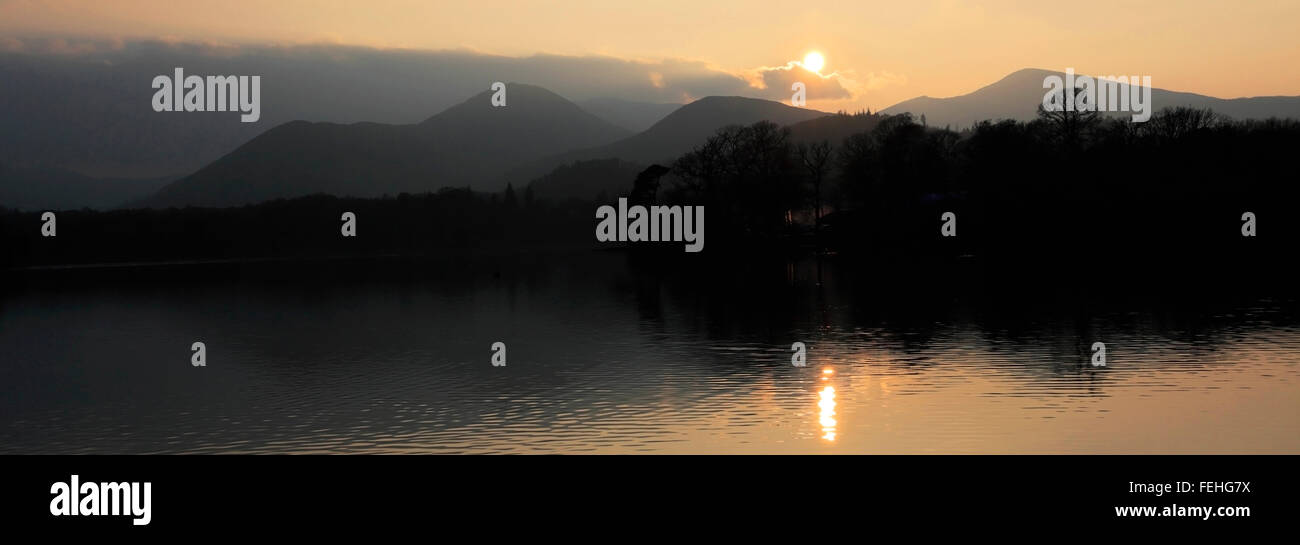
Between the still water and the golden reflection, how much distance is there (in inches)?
3.8

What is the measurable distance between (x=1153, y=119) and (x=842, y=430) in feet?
505

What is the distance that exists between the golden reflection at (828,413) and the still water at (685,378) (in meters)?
0.10

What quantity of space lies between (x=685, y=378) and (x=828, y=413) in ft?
25.6

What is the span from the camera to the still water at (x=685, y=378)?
25.9m

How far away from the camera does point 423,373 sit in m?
39.0

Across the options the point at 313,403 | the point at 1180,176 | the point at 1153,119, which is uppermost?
the point at 1153,119

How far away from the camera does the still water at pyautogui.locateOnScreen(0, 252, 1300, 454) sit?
25.9 meters

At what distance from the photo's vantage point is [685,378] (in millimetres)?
35438

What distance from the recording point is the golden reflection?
2586 cm
